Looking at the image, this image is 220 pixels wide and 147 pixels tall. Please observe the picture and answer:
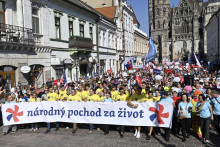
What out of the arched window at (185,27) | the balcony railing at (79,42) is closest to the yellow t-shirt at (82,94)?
the balcony railing at (79,42)

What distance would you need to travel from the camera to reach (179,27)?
8975cm

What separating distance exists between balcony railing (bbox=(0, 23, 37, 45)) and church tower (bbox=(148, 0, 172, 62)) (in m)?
80.5

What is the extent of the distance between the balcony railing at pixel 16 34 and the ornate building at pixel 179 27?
79700 millimetres

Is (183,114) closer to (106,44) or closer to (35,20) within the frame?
(35,20)

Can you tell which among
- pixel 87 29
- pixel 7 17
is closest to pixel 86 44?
pixel 87 29

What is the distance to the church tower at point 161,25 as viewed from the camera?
91.1 m

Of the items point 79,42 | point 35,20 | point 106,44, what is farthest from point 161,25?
point 35,20

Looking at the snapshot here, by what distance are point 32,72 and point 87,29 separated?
10.5 metres

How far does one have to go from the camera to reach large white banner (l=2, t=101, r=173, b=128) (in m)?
7.93

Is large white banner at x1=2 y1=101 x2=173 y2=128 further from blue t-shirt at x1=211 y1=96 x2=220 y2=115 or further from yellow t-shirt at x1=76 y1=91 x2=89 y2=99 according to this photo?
blue t-shirt at x1=211 y1=96 x2=220 y2=115

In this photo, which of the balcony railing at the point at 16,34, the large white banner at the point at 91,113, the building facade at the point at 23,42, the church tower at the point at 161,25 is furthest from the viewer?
the church tower at the point at 161,25

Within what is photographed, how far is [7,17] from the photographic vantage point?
13.6 m

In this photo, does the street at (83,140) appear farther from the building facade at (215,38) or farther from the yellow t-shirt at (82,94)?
the building facade at (215,38)

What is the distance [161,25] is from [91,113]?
90.2 meters
